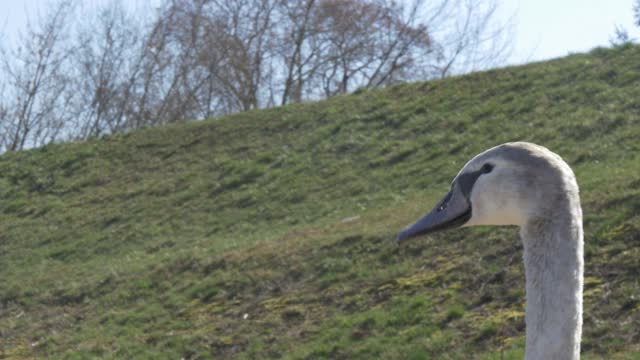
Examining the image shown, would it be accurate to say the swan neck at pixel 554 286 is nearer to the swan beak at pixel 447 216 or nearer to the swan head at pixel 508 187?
the swan head at pixel 508 187

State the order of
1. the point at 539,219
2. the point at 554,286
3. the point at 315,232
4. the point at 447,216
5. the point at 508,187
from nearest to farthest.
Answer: the point at 554,286
the point at 539,219
the point at 508,187
the point at 447,216
the point at 315,232

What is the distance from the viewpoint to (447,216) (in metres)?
4.66

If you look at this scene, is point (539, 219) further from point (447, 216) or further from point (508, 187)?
point (447, 216)

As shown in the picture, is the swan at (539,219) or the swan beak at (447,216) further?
the swan beak at (447,216)

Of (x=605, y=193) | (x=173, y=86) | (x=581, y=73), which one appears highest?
(x=173, y=86)

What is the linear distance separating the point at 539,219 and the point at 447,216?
21.0 inches

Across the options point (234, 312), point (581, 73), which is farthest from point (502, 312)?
point (581, 73)

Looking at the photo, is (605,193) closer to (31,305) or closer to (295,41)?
(31,305)

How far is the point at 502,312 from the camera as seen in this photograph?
9.55 meters

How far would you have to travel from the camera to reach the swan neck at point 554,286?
3881mm

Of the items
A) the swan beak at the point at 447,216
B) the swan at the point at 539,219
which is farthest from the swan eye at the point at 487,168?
the swan beak at the point at 447,216

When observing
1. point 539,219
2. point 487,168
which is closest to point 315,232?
point 487,168

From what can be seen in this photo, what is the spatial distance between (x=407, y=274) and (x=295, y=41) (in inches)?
941

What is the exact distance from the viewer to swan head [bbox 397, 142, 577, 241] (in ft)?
13.9
